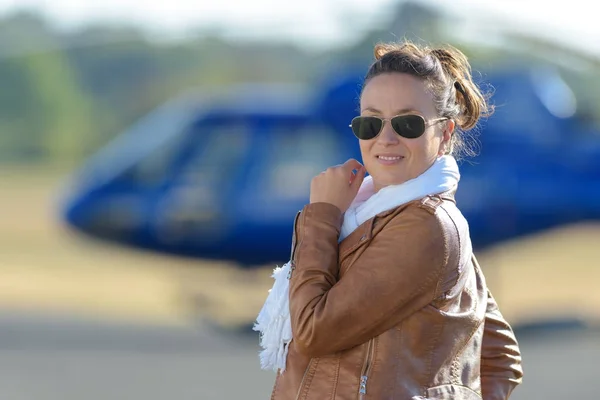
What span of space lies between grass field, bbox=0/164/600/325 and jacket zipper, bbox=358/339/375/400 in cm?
808

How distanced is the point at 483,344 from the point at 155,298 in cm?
1244

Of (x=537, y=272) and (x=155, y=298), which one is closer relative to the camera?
(x=155, y=298)

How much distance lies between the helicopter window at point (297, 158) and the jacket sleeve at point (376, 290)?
7.82 metres

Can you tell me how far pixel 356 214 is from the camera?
2348 millimetres

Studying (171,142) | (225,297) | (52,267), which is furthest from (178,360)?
(52,267)

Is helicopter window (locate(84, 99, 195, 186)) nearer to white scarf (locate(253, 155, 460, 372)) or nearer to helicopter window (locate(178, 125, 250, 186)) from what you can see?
helicopter window (locate(178, 125, 250, 186))

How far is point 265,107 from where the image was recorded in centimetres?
1040

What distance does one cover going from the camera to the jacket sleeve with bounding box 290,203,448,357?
7.12ft

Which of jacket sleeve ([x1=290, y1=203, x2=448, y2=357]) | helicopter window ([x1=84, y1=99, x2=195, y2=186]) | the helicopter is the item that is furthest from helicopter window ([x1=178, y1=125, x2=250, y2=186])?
jacket sleeve ([x1=290, y1=203, x2=448, y2=357])

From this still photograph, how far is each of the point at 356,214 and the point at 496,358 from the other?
50cm

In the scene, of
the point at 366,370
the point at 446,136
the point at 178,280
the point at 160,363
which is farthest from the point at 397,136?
the point at 178,280

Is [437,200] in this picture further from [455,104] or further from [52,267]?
[52,267]

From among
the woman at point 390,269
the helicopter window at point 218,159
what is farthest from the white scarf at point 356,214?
the helicopter window at point 218,159

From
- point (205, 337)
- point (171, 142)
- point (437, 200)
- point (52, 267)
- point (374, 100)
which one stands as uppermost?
point (52, 267)
